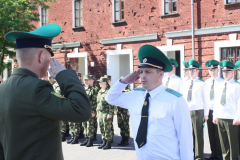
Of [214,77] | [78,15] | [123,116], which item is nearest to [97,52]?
[78,15]

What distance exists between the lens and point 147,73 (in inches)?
131

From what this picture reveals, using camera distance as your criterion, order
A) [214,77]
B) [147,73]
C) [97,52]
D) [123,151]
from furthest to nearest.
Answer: [97,52] < [123,151] < [214,77] < [147,73]

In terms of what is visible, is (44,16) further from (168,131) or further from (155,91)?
(168,131)

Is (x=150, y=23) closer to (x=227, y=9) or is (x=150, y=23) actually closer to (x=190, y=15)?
(x=190, y=15)

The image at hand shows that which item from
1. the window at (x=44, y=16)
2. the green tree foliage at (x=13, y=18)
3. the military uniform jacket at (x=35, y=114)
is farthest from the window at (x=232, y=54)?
the window at (x=44, y=16)

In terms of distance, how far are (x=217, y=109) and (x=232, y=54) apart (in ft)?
24.2

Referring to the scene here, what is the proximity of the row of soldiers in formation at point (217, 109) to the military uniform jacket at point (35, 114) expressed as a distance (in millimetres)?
4679

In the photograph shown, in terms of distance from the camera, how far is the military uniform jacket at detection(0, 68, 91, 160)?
2.08m

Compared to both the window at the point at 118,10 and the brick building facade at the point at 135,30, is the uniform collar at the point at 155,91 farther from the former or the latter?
the window at the point at 118,10

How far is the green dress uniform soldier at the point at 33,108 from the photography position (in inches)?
81.9

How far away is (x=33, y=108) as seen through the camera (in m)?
2.08

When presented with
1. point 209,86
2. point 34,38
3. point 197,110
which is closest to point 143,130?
point 34,38

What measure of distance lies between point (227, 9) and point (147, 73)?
11.0 meters

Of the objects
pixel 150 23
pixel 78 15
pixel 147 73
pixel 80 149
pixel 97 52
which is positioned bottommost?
pixel 80 149
